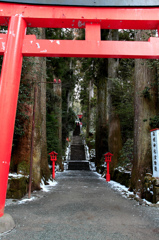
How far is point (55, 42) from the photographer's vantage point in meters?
3.45

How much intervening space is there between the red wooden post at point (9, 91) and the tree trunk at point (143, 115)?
3.72 m

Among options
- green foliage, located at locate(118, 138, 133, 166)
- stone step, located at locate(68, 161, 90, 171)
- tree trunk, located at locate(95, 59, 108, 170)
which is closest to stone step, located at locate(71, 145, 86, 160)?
stone step, located at locate(68, 161, 90, 171)

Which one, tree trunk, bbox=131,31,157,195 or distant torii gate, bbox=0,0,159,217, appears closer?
distant torii gate, bbox=0,0,159,217

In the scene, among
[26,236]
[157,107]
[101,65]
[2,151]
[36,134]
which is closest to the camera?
[26,236]

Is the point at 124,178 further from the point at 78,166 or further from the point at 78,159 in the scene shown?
the point at 78,159

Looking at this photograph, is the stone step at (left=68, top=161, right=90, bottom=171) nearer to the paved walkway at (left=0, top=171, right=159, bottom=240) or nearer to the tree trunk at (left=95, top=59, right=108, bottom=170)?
the tree trunk at (left=95, top=59, right=108, bottom=170)

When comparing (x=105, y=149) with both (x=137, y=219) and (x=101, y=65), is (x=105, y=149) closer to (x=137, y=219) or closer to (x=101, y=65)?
(x=101, y=65)

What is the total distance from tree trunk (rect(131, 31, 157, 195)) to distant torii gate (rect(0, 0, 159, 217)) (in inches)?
83.6

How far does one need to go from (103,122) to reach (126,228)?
1073 centimetres

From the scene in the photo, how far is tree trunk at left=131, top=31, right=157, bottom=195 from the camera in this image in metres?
5.34

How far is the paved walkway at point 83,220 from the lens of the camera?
2.67 m

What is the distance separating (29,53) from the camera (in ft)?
11.5

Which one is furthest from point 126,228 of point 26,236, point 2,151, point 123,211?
point 2,151

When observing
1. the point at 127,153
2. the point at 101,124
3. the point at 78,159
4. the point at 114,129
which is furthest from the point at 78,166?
the point at 127,153
